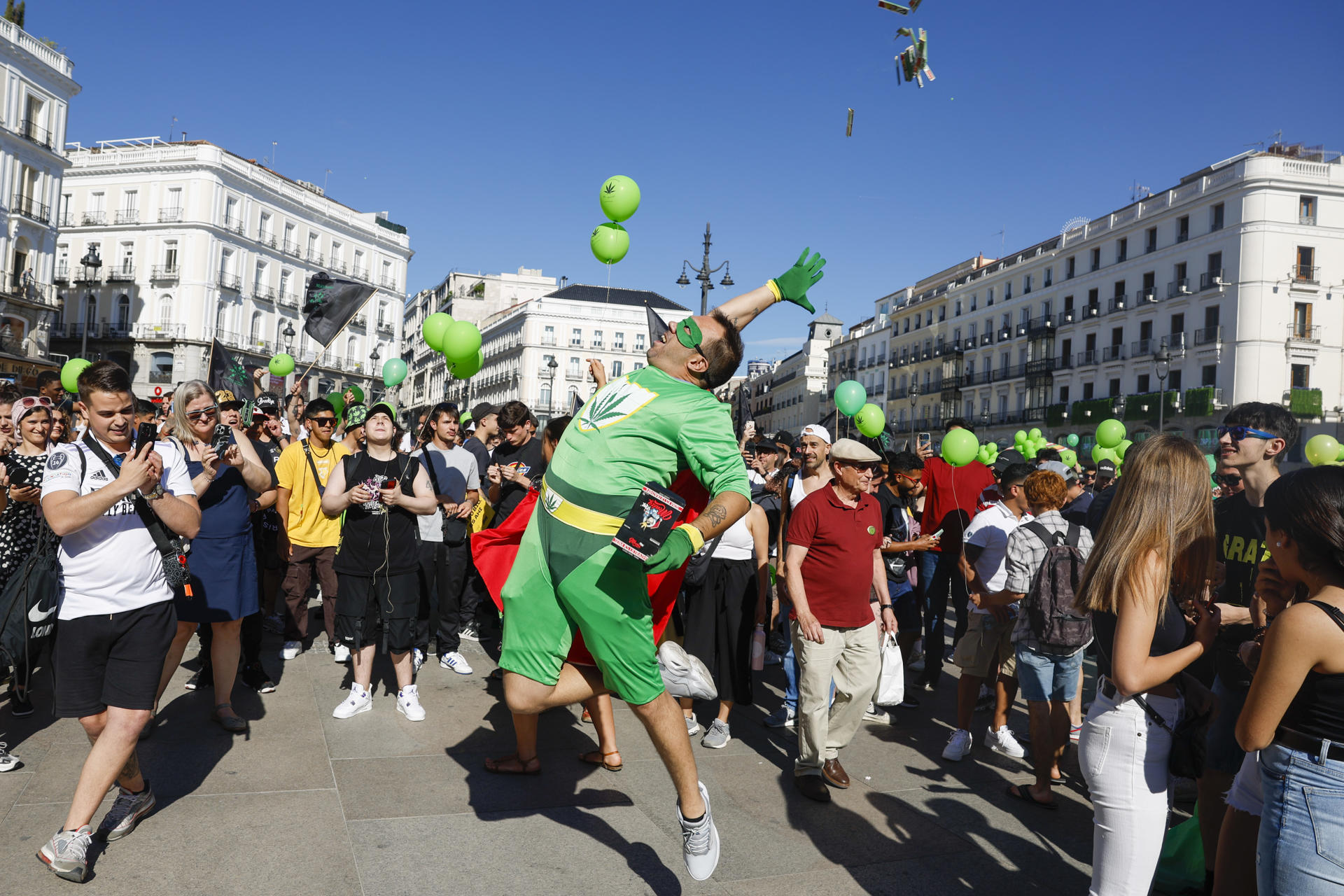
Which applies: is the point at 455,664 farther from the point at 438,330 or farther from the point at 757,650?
the point at 438,330

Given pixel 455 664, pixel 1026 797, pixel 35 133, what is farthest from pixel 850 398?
pixel 35 133

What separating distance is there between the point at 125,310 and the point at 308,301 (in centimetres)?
4842

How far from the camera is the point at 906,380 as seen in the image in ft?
234

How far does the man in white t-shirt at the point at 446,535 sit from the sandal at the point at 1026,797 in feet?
12.5

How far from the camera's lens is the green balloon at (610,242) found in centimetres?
803

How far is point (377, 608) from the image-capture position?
18.3 feet

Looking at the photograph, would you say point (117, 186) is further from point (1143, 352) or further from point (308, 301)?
point (1143, 352)

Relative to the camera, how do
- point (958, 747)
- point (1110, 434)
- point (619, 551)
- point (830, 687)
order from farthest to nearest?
point (1110, 434) → point (958, 747) → point (830, 687) → point (619, 551)

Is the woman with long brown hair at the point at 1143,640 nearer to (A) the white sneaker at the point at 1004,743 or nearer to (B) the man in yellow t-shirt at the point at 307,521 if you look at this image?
(A) the white sneaker at the point at 1004,743

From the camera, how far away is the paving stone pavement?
11.0 ft

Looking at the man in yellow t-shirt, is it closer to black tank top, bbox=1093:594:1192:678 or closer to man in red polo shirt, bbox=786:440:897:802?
man in red polo shirt, bbox=786:440:897:802

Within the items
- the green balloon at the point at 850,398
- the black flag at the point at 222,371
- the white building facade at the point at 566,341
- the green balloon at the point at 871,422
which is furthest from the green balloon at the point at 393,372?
the white building facade at the point at 566,341

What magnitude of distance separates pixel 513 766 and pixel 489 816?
0.54 m

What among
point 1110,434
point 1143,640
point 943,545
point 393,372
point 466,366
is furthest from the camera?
point 1110,434
